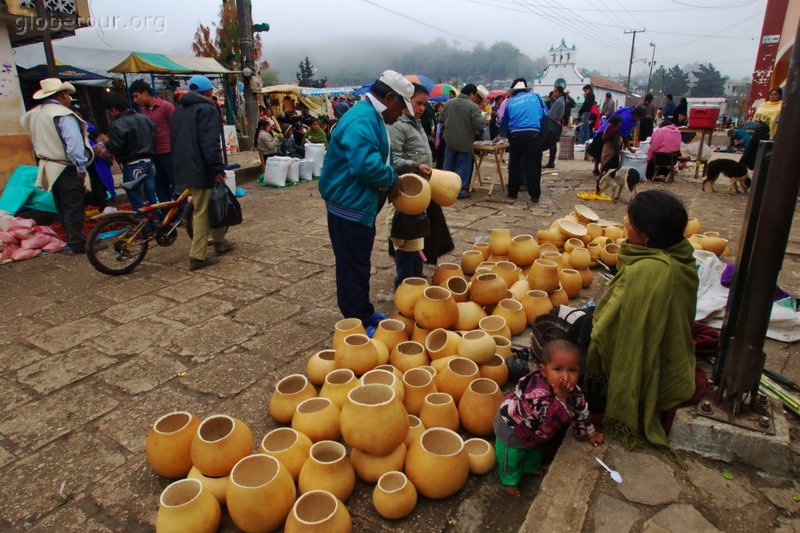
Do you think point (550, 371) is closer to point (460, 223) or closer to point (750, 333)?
point (750, 333)

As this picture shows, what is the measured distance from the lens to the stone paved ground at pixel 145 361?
2092mm

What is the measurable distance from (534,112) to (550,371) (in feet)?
21.2

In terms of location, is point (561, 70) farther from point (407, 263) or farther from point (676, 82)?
point (407, 263)

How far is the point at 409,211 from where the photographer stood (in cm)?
337

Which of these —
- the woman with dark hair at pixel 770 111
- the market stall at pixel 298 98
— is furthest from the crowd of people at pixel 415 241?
the market stall at pixel 298 98

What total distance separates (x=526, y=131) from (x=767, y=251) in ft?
20.2

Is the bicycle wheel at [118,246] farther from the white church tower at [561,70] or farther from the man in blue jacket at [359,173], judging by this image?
the white church tower at [561,70]

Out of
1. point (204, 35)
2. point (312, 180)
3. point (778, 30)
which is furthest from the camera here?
point (204, 35)

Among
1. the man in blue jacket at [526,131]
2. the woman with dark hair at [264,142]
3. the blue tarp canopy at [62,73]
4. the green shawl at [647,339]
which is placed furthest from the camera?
the blue tarp canopy at [62,73]

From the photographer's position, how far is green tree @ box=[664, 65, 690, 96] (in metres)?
89.8

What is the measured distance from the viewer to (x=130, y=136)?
5801 mm

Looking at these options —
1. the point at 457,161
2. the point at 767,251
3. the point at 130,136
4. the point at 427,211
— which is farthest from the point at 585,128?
the point at 767,251

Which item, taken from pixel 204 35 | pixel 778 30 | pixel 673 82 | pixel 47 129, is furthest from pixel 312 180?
pixel 673 82

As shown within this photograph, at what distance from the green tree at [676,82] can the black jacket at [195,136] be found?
103 metres
